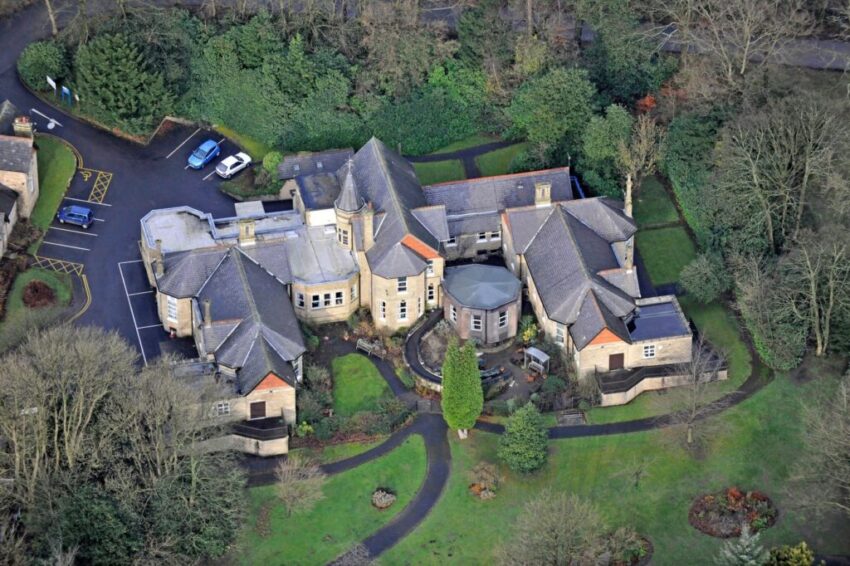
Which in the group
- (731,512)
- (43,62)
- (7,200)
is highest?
(43,62)

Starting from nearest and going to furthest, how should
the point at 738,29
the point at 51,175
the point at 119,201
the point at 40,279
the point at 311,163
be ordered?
the point at 40,279
the point at 119,201
the point at 311,163
the point at 51,175
the point at 738,29

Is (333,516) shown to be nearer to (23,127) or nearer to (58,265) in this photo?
(58,265)

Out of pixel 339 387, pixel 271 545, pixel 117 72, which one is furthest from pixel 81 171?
pixel 271 545

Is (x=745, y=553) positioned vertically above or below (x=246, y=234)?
below

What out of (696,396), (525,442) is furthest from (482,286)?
(696,396)

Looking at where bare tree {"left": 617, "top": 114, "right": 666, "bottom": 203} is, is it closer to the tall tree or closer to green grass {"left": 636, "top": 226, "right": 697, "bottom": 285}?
the tall tree

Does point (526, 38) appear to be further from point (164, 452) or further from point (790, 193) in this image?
point (164, 452)

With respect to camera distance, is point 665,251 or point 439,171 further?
point 439,171
